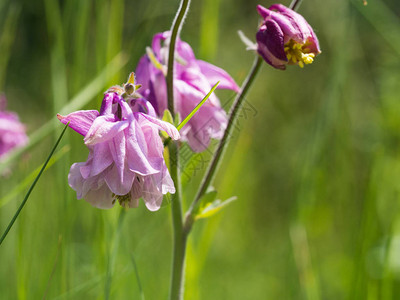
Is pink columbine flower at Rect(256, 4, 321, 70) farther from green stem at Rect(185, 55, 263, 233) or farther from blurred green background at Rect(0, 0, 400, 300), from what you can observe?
blurred green background at Rect(0, 0, 400, 300)

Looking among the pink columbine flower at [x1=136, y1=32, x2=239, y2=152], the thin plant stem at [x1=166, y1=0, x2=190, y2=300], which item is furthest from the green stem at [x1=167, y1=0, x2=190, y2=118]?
the pink columbine flower at [x1=136, y1=32, x2=239, y2=152]

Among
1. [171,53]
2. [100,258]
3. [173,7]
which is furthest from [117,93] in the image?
[173,7]

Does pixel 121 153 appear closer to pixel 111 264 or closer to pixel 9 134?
pixel 111 264

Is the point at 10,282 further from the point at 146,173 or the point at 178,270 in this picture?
the point at 146,173

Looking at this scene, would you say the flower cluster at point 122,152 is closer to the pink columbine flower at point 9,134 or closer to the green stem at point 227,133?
the green stem at point 227,133

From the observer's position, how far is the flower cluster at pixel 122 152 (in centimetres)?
126

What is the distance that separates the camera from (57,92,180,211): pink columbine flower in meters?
1.26

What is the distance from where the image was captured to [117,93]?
139 cm

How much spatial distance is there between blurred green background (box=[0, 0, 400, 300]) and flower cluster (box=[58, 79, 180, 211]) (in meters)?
0.18

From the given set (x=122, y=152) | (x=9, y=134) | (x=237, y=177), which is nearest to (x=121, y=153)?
(x=122, y=152)

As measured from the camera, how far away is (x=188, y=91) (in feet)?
5.67

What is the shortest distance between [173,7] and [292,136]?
203cm

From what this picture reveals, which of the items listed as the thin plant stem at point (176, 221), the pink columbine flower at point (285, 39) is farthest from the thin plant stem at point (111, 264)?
the pink columbine flower at point (285, 39)

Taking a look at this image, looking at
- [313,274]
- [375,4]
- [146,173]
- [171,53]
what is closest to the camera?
[146,173]
